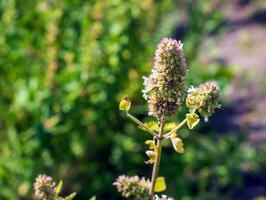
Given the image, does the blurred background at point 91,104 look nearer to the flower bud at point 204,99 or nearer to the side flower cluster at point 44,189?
the side flower cluster at point 44,189

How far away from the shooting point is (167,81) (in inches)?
58.1

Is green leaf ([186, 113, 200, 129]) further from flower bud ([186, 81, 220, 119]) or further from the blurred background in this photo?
the blurred background

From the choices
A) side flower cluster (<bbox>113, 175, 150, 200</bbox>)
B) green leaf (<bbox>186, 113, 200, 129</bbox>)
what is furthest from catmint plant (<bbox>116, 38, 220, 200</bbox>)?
side flower cluster (<bbox>113, 175, 150, 200</bbox>)

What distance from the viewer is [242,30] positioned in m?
7.55

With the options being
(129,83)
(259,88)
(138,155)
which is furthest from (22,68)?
(259,88)

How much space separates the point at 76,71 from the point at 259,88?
114 inches

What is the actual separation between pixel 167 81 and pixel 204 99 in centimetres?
10

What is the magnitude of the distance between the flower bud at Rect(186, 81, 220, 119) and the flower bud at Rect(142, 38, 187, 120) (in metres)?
0.03

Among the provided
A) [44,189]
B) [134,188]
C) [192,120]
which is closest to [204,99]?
[192,120]

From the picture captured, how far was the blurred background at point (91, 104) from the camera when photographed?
12.8 ft

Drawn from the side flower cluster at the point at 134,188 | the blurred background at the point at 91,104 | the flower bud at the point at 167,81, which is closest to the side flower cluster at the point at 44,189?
the side flower cluster at the point at 134,188

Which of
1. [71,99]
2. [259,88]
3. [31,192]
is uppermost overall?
[259,88]

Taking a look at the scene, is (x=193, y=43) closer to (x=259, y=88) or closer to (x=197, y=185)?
(x=197, y=185)

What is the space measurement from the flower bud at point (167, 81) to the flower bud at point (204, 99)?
0.03 meters
